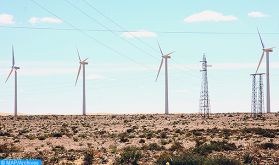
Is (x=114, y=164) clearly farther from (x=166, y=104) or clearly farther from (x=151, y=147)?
(x=166, y=104)

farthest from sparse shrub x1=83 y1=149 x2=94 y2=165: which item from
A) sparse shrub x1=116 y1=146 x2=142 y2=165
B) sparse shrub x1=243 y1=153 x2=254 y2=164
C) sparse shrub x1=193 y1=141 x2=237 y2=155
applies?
sparse shrub x1=243 y1=153 x2=254 y2=164

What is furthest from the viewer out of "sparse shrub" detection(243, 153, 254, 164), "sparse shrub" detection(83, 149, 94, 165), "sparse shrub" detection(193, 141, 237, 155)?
"sparse shrub" detection(193, 141, 237, 155)

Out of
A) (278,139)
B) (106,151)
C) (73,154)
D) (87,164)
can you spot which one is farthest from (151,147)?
(278,139)

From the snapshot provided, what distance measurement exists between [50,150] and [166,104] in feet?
341

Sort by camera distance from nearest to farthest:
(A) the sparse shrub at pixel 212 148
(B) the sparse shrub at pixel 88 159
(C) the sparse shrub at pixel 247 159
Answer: (C) the sparse shrub at pixel 247 159 → (B) the sparse shrub at pixel 88 159 → (A) the sparse shrub at pixel 212 148

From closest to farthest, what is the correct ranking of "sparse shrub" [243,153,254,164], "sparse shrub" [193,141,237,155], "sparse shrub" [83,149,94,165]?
"sparse shrub" [243,153,254,164] < "sparse shrub" [83,149,94,165] < "sparse shrub" [193,141,237,155]

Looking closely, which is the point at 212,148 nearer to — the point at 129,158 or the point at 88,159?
the point at 129,158

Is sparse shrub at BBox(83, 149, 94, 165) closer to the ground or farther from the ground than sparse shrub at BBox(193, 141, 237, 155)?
closer to the ground

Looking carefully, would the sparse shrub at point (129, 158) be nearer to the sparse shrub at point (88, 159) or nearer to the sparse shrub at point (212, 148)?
the sparse shrub at point (88, 159)

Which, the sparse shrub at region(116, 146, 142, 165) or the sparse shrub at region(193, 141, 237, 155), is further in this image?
the sparse shrub at region(193, 141, 237, 155)

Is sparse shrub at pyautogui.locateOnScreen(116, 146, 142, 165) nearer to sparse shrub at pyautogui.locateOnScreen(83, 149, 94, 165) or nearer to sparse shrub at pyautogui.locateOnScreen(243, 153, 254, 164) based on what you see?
sparse shrub at pyautogui.locateOnScreen(83, 149, 94, 165)

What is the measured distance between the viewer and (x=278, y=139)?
165ft

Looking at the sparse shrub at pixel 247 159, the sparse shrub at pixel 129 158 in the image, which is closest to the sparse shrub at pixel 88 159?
the sparse shrub at pixel 129 158

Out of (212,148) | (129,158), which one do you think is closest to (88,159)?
(129,158)
